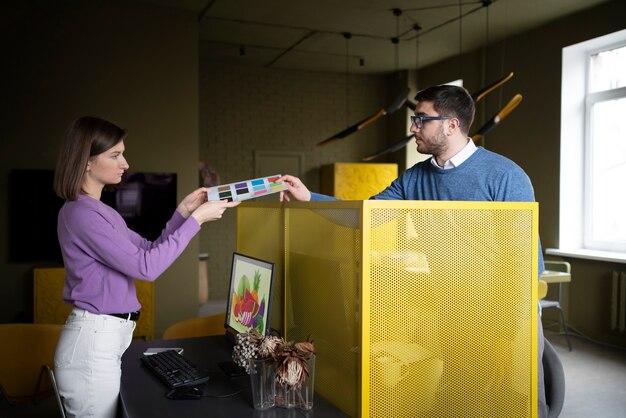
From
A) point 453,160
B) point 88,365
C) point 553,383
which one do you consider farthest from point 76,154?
point 553,383

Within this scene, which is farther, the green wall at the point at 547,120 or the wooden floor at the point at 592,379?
the green wall at the point at 547,120

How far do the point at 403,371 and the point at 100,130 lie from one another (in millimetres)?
1062

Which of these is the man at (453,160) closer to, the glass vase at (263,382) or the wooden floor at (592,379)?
the glass vase at (263,382)

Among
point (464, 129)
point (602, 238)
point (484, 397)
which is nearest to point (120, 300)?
point (484, 397)

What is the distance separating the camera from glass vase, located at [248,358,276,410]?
1366mm

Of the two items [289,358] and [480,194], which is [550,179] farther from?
[289,358]

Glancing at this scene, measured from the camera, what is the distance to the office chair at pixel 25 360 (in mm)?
2463

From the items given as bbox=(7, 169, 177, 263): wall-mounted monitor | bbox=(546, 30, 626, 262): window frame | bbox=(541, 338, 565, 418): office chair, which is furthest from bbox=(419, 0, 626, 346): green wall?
bbox=(7, 169, 177, 263): wall-mounted monitor

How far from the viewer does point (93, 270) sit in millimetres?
1523

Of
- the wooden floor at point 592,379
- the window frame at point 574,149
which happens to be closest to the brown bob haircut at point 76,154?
the wooden floor at point 592,379

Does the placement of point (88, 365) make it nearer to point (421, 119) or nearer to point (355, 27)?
point (421, 119)

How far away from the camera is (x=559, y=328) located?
531 centimetres

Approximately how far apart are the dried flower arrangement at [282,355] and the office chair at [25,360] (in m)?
1.51

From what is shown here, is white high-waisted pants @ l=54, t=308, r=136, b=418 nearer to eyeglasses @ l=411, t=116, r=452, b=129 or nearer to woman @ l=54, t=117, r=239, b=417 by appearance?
woman @ l=54, t=117, r=239, b=417
